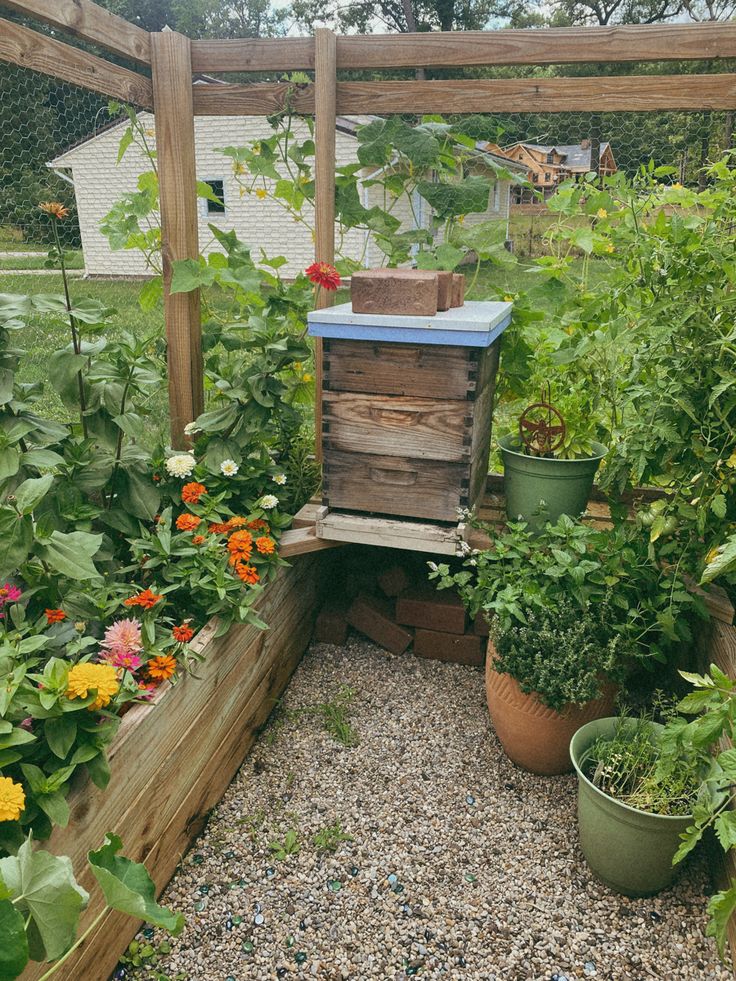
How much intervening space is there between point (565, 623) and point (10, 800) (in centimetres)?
144

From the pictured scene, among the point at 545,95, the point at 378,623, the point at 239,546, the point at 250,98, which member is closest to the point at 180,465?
the point at 239,546

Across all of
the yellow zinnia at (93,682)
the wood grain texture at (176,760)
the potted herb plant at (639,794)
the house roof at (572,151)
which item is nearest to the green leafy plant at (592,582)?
the potted herb plant at (639,794)

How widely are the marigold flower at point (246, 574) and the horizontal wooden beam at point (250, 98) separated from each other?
5.07ft

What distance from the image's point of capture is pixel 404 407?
2176 mm

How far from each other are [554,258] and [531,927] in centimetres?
209

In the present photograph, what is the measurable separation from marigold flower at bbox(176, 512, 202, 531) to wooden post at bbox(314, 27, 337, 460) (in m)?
0.81

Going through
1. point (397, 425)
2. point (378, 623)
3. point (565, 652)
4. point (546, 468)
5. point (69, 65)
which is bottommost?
point (378, 623)

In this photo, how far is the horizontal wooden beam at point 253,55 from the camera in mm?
2406

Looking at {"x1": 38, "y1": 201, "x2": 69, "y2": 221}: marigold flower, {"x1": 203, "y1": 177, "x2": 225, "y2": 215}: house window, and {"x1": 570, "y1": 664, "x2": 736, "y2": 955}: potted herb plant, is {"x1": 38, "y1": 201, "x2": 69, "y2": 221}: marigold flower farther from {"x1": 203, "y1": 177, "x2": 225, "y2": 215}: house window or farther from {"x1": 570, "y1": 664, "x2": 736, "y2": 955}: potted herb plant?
{"x1": 570, "y1": 664, "x2": 736, "y2": 955}: potted herb plant

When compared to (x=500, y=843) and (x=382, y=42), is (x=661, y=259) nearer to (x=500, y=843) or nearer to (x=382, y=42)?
(x=382, y=42)

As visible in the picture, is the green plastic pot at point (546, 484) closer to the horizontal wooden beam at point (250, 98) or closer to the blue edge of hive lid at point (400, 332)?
the blue edge of hive lid at point (400, 332)

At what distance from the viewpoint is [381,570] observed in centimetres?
283

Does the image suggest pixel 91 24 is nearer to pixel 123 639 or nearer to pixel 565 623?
pixel 123 639

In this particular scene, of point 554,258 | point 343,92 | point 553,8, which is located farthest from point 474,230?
point 553,8
